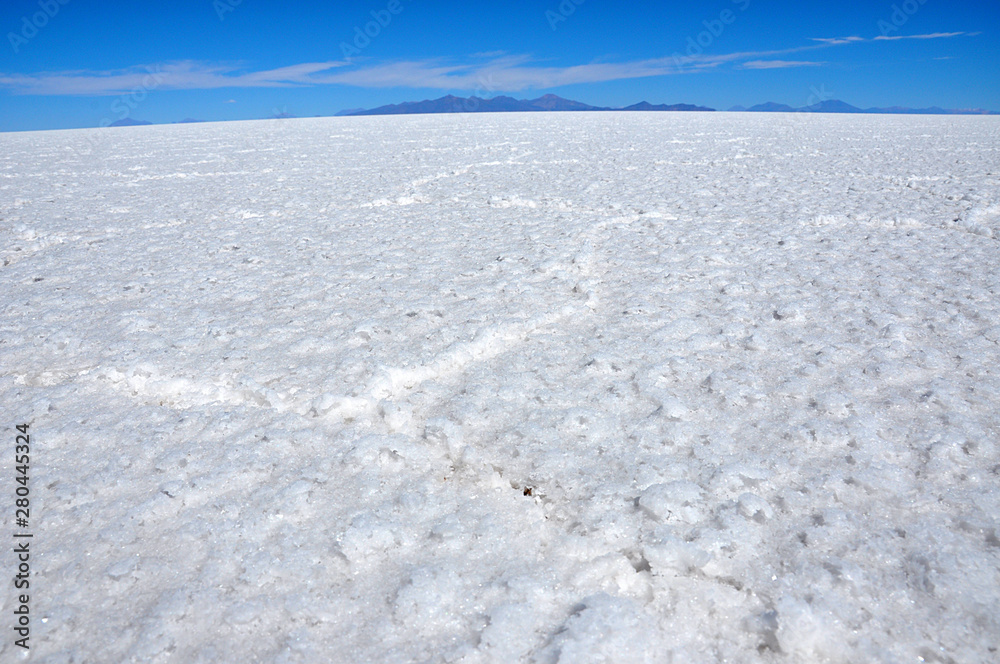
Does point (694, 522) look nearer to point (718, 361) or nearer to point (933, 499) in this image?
point (933, 499)

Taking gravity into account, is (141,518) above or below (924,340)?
below

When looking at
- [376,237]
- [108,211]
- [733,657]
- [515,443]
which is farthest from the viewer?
[108,211]

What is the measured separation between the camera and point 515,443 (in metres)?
1.32

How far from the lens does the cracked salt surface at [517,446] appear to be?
0.90m

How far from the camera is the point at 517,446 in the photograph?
1312mm

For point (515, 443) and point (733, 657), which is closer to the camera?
point (733, 657)

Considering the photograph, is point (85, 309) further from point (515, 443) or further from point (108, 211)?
point (108, 211)

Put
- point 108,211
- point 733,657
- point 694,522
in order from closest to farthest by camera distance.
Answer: point 733,657 < point 694,522 < point 108,211

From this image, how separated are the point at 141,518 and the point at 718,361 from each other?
1507mm

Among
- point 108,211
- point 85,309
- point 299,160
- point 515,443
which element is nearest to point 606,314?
point 515,443

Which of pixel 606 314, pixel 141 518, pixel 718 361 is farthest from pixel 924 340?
pixel 141 518

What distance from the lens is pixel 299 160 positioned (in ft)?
24.6

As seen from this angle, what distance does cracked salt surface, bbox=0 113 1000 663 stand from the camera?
895 mm

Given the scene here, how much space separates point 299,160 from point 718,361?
7.13 metres
